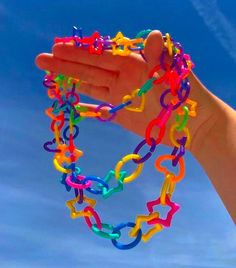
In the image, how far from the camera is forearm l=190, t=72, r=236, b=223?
2.91 m

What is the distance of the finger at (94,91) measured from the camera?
313 cm

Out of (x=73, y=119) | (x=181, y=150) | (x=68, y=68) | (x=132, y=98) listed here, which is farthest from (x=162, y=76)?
(x=73, y=119)

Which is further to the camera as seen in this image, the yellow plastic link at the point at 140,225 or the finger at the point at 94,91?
the finger at the point at 94,91

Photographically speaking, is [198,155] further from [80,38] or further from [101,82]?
[80,38]

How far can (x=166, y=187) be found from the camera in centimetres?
268

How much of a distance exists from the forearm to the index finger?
0.43 meters

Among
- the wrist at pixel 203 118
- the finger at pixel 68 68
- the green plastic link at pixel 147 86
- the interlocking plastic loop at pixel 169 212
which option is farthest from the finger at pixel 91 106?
the interlocking plastic loop at pixel 169 212

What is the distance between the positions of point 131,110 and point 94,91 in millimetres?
325

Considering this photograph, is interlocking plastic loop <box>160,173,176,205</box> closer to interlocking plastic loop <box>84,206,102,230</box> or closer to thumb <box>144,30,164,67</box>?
interlocking plastic loop <box>84,206,102,230</box>

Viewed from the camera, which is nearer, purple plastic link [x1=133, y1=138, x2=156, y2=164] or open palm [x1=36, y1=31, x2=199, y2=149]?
purple plastic link [x1=133, y1=138, x2=156, y2=164]

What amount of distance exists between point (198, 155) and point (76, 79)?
0.70 m

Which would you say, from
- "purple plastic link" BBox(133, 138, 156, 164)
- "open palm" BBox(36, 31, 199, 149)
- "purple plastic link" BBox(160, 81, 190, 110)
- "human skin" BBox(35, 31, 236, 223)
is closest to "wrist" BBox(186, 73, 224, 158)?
"human skin" BBox(35, 31, 236, 223)

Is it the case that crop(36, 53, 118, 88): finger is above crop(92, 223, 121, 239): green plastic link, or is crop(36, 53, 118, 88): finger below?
above

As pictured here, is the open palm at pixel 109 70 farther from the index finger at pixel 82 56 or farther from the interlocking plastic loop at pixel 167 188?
the interlocking plastic loop at pixel 167 188
